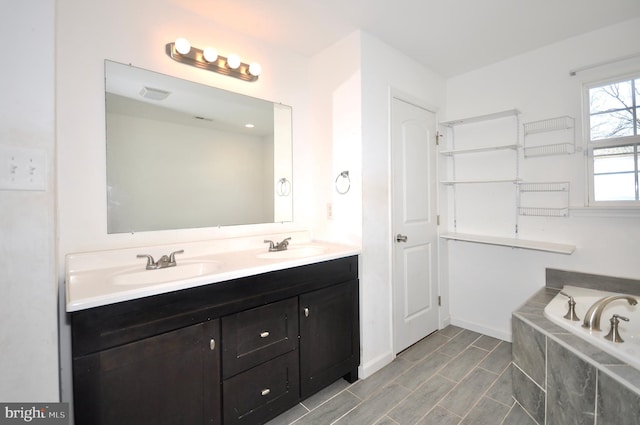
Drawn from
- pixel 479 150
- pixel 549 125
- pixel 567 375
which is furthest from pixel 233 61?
pixel 567 375

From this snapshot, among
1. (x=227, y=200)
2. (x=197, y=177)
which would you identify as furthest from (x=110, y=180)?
(x=227, y=200)

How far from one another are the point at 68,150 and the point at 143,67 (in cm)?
60

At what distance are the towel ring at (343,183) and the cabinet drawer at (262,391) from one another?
1.12 metres

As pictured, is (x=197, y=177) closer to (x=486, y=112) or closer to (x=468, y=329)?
(x=486, y=112)

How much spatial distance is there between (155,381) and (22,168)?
2.99 ft

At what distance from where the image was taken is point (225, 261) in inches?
63.5

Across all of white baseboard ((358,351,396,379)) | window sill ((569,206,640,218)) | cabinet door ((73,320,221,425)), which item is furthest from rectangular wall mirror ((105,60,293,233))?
window sill ((569,206,640,218))

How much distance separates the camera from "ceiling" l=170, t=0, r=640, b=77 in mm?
1732

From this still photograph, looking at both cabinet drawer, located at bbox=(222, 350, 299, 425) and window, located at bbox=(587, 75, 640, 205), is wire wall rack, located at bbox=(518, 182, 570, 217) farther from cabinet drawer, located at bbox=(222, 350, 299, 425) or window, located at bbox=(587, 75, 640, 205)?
cabinet drawer, located at bbox=(222, 350, 299, 425)

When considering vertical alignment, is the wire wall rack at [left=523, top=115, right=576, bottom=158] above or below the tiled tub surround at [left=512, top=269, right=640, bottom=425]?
above

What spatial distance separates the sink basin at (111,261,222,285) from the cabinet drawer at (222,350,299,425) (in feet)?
1.83

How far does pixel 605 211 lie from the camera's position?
202cm

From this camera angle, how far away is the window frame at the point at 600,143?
6.36 feet

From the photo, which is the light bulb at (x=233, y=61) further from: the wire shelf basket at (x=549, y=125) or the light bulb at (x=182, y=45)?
the wire shelf basket at (x=549, y=125)
